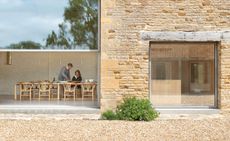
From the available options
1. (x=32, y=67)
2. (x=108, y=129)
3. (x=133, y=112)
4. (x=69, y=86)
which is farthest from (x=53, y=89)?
(x=108, y=129)

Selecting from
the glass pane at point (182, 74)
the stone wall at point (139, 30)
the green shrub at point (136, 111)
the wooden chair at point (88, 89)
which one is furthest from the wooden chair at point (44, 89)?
the green shrub at point (136, 111)

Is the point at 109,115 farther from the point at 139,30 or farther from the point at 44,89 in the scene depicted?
the point at 44,89

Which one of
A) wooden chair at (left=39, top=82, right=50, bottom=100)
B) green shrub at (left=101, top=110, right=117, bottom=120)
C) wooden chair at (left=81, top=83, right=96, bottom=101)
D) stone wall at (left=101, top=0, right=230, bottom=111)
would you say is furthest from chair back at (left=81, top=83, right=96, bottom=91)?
green shrub at (left=101, top=110, right=117, bottom=120)

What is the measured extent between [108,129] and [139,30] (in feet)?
13.0

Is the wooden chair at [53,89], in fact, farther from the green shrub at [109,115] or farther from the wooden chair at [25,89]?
the green shrub at [109,115]

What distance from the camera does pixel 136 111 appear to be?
10695mm

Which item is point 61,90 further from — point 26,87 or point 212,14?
point 212,14

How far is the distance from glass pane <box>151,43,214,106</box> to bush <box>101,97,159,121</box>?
138cm

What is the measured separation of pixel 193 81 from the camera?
40.5ft

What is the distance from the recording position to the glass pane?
12305mm

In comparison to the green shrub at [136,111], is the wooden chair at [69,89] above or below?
above

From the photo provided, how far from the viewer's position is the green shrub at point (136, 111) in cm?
1066

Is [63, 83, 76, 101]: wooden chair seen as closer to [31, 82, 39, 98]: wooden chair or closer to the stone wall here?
[31, 82, 39, 98]: wooden chair

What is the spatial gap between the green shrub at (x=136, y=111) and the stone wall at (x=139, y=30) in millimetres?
922
